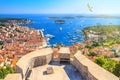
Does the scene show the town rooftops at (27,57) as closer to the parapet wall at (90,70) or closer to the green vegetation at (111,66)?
the parapet wall at (90,70)

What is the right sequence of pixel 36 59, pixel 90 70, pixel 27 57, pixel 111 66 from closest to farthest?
pixel 90 70, pixel 27 57, pixel 36 59, pixel 111 66

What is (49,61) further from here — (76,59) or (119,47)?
(119,47)

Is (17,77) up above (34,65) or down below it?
above

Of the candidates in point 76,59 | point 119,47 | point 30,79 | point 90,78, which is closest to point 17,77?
point 30,79

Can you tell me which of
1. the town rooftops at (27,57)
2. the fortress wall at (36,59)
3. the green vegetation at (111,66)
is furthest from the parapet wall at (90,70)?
the green vegetation at (111,66)

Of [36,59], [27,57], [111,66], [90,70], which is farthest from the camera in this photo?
[111,66]

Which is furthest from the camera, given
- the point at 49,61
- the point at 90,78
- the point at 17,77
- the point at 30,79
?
the point at 49,61

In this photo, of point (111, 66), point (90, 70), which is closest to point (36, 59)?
point (90, 70)

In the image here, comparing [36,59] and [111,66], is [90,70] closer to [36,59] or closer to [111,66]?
[36,59]
